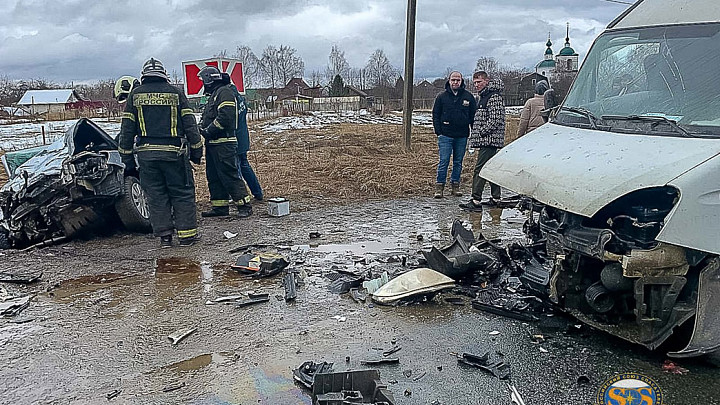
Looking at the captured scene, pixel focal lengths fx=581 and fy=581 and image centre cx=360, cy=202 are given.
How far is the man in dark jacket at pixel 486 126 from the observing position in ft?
27.1

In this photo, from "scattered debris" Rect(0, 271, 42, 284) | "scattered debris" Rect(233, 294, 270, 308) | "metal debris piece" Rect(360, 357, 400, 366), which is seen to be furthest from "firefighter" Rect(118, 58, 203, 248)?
"metal debris piece" Rect(360, 357, 400, 366)

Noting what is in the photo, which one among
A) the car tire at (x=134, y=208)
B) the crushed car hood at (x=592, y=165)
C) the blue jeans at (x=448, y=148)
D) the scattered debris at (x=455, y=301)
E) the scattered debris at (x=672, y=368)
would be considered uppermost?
the crushed car hood at (x=592, y=165)

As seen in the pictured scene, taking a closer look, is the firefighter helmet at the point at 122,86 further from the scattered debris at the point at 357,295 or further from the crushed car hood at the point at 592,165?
the crushed car hood at the point at 592,165

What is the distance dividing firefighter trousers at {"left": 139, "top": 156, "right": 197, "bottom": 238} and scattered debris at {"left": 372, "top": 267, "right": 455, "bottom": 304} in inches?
113

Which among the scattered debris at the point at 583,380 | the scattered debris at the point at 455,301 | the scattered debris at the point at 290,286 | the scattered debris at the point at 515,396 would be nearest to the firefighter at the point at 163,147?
the scattered debris at the point at 290,286

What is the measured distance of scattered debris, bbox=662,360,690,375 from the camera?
3626 mm

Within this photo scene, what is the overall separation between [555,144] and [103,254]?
5.08 metres

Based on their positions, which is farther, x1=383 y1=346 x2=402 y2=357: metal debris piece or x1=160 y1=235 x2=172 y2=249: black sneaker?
x1=160 y1=235 x2=172 y2=249: black sneaker

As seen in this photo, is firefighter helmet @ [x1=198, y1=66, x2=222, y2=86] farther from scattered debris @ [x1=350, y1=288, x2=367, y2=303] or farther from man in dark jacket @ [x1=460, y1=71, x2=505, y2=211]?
scattered debris @ [x1=350, y1=288, x2=367, y2=303]

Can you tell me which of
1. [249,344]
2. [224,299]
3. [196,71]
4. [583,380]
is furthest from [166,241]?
[583,380]

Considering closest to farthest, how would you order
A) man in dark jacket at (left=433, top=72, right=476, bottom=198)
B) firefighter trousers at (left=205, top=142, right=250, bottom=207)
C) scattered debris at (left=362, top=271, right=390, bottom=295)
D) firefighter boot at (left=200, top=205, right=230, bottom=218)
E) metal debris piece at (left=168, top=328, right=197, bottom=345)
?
1. metal debris piece at (left=168, top=328, right=197, bottom=345)
2. scattered debris at (left=362, top=271, right=390, bottom=295)
3. firefighter trousers at (left=205, top=142, right=250, bottom=207)
4. firefighter boot at (left=200, top=205, right=230, bottom=218)
5. man in dark jacket at (left=433, top=72, right=476, bottom=198)

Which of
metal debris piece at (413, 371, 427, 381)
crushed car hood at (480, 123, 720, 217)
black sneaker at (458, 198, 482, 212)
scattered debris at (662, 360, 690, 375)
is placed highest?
crushed car hood at (480, 123, 720, 217)

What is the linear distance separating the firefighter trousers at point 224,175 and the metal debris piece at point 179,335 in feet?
12.3

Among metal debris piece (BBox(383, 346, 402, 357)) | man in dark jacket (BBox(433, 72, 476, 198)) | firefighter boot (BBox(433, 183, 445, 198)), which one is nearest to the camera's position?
metal debris piece (BBox(383, 346, 402, 357))
